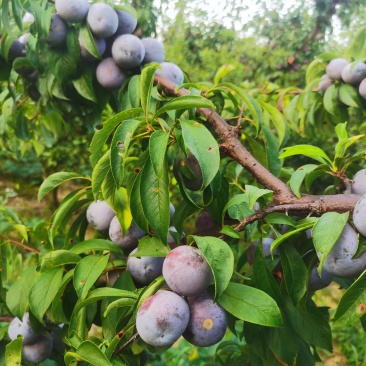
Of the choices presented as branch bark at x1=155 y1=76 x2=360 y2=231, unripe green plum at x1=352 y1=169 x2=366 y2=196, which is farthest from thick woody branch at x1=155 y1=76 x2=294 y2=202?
unripe green plum at x1=352 y1=169 x2=366 y2=196

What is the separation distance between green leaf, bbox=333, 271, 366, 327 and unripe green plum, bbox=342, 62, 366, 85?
80 centimetres

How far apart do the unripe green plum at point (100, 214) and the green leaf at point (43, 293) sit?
0.49ft

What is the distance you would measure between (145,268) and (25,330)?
1.19 ft

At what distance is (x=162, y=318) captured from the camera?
0.56 meters

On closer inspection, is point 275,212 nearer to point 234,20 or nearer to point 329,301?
point 329,301

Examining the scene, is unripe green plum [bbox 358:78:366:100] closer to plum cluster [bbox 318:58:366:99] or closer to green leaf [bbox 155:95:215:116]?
plum cluster [bbox 318:58:366:99]

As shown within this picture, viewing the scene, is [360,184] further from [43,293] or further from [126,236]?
[43,293]

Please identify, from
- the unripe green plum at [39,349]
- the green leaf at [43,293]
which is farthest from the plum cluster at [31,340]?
the green leaf at [43,293]

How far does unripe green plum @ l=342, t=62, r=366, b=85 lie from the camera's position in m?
1.18

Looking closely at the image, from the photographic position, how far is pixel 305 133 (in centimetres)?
152

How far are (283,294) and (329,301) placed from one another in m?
2.42

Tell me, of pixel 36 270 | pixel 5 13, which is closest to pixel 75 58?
pixel 5 13

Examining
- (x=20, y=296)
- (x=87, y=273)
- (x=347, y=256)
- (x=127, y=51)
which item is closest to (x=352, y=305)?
(x=347, y=256)

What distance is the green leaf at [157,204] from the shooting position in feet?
2.04
